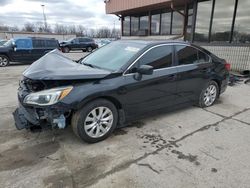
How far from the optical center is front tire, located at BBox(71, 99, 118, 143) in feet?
9.63

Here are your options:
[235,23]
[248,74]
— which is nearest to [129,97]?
[248,74]

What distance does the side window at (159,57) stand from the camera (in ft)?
11.6

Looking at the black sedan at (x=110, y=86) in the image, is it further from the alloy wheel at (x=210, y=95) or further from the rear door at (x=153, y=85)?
the alloy wheel at (x=210, y=95)

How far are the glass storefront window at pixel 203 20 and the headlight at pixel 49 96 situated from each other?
32.1 ft

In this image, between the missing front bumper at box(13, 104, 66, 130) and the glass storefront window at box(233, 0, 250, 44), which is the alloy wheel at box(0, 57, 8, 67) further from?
the glass storefront window at box(233, 0, 250, 44)

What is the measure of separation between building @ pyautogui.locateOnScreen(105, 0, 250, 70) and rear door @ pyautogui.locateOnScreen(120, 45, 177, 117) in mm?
6625

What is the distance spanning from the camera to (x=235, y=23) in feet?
30.2

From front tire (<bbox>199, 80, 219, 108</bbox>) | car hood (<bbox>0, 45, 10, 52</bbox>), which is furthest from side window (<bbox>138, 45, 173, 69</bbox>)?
car hood (<bbox>0, 45, 10, 52</bbox>)

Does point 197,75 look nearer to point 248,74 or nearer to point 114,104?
point 114,104

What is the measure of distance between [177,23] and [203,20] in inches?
136

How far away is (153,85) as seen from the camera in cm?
362

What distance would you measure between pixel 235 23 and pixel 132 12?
9.77m

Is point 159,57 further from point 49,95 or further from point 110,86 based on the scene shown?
point 49,95

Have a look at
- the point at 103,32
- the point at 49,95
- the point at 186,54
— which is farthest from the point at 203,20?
the point at 103,32
